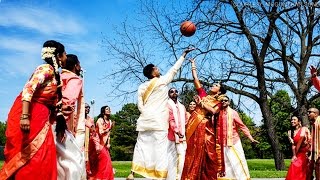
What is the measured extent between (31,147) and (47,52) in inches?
42.3

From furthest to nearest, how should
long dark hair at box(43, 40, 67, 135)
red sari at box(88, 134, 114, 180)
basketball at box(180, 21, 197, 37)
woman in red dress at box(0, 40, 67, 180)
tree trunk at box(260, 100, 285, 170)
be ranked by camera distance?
tree trunk at box(260, 100, 285, 170)
red sari at box(88, 134, 114, 180)
basketball at box(180, 21, 197, 37)
long dark hair at box(43, 40, 67, 135)
woman in red dress at box(0, 40, 67, 180)

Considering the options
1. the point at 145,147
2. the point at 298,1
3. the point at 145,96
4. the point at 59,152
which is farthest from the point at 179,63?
the point at 298,1

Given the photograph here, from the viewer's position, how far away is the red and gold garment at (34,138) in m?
5.71

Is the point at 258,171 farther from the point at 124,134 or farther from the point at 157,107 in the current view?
the point at 124,134

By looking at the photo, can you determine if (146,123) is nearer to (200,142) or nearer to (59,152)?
(200,142)

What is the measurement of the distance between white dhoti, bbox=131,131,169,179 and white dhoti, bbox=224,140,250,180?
2.34 metres

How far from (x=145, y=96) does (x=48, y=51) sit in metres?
4.22

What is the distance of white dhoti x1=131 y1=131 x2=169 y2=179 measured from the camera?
32.7 feet

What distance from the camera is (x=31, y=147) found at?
575 centimetres

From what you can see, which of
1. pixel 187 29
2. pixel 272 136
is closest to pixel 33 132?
pixel 187 29

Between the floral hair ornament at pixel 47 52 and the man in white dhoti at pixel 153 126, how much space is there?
3.99m

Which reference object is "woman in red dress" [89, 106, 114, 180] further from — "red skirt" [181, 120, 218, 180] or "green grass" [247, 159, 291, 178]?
"green grass" [247, 159, 291, 178]

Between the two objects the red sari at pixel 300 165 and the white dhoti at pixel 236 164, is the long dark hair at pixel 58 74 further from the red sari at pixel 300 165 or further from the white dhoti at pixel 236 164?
the red sari at pixel 300 165

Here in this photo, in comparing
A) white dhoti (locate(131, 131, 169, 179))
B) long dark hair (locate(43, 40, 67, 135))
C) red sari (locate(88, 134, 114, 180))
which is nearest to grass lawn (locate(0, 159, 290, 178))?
red sari (locate(88, 134, 114, 180))
